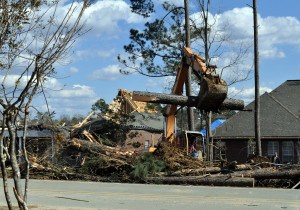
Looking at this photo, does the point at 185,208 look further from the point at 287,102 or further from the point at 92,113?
the point at 287,102

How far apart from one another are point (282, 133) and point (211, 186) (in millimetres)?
22872

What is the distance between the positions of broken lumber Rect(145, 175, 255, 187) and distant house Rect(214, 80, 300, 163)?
806 inches

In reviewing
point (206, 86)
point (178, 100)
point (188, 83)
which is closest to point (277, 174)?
point (206, 86)

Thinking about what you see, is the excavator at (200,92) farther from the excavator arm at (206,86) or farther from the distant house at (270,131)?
the distant house at (270,131)

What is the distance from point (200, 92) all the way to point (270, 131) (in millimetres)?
23828

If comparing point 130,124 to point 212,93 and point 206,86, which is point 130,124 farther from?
point 212,93

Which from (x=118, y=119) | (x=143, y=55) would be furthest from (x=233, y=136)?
(x=118, y=119)

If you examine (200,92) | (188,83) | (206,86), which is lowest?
(200,92)

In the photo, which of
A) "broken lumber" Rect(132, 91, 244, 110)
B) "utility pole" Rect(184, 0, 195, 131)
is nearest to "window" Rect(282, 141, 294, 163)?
"utility pole" Rect(184, 0, 195, 131)

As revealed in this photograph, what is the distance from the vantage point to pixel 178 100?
17031 millimetres

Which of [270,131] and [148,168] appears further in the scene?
[270,131]

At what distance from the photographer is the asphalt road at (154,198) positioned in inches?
451

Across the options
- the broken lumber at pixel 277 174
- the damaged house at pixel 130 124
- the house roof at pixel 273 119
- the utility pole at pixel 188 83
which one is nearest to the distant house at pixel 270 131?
the house roof at pixel 273 119

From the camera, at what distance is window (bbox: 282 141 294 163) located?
3803cm
